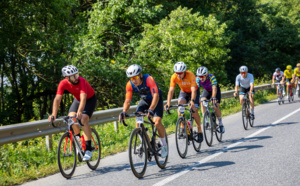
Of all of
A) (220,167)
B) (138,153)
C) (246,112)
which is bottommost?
(220,167)

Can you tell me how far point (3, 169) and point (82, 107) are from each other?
6.41 ft

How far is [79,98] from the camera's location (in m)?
7.00

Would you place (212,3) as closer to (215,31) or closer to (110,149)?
(215,31)

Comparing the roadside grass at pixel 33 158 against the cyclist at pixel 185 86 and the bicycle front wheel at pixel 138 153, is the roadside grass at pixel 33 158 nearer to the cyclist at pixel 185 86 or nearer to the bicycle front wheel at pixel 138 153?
the bicycle front wheel at pixel 138 153

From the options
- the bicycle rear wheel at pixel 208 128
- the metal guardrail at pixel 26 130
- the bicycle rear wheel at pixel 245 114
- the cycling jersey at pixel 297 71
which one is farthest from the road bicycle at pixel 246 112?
the cycling jersey at pixel 297 71

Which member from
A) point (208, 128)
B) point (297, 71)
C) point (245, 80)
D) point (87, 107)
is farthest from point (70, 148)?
point (297, 71)

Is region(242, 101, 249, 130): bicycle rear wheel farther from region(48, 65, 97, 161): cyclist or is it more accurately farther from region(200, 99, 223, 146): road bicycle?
region(48, 65, 97, 161): cyclist

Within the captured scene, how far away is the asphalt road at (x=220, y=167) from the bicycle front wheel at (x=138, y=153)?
5.7 inches

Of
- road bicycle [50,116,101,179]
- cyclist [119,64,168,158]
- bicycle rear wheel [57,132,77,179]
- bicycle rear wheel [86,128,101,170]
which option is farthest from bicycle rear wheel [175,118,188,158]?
bicycle rear wheel [57,132,77,179]

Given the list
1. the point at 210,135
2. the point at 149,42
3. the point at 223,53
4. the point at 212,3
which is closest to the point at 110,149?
the point at 210,135

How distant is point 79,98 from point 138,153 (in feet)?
5.55

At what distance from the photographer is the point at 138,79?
6461 mm

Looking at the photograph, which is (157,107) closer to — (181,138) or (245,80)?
(181,138)

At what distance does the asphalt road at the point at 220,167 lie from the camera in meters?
5.65
